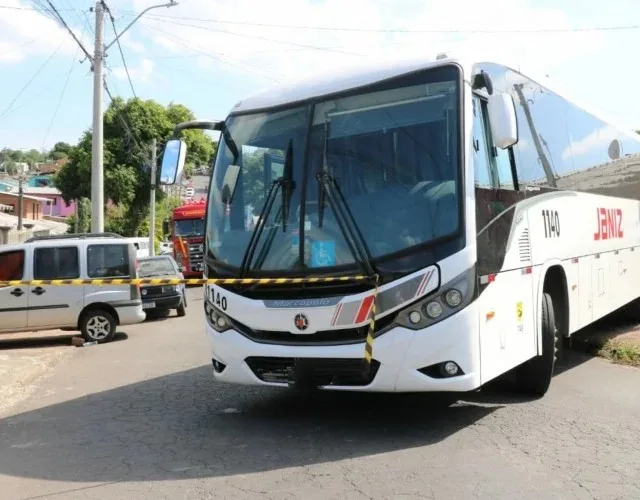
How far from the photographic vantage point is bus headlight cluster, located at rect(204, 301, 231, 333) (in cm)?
620

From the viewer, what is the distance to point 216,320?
6.33 meters

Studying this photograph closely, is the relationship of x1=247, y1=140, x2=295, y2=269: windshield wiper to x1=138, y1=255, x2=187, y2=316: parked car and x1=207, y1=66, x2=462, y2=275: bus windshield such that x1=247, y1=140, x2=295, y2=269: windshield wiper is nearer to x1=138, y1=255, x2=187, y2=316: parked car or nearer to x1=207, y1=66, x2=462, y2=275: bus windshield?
x1=207, y1=66, x2=462, y2=275: bus windshield

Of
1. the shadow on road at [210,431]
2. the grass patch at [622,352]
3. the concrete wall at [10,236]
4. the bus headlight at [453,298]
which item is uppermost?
the concrete wall at [10,236]

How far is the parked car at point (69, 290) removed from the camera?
1278 cm

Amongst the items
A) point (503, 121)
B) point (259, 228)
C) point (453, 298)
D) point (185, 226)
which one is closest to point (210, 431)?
point (259, 228)

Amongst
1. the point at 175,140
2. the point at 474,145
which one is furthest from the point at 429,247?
the point at 175,140

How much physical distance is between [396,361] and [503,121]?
207 cm

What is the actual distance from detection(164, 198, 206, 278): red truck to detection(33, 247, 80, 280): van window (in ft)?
49.6

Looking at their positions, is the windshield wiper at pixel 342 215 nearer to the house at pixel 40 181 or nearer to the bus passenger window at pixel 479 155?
the bus passenger window at pixel 479 155

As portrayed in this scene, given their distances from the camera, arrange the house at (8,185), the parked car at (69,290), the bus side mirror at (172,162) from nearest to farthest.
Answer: the bus side mirror at (172,162)
the parked car at (69,290)
the house at (8,185)

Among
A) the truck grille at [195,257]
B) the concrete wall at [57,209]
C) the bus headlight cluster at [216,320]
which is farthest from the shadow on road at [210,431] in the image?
the concrete wall at [57,209]

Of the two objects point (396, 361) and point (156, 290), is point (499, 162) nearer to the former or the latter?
point (396, 361)

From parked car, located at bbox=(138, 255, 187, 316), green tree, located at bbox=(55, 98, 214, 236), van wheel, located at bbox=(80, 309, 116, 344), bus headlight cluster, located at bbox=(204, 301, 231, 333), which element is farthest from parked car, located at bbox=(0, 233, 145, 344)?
green tree, located at bbox=(55, 98, 214, 236)

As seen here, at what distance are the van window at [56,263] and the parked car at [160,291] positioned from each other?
3.39m
